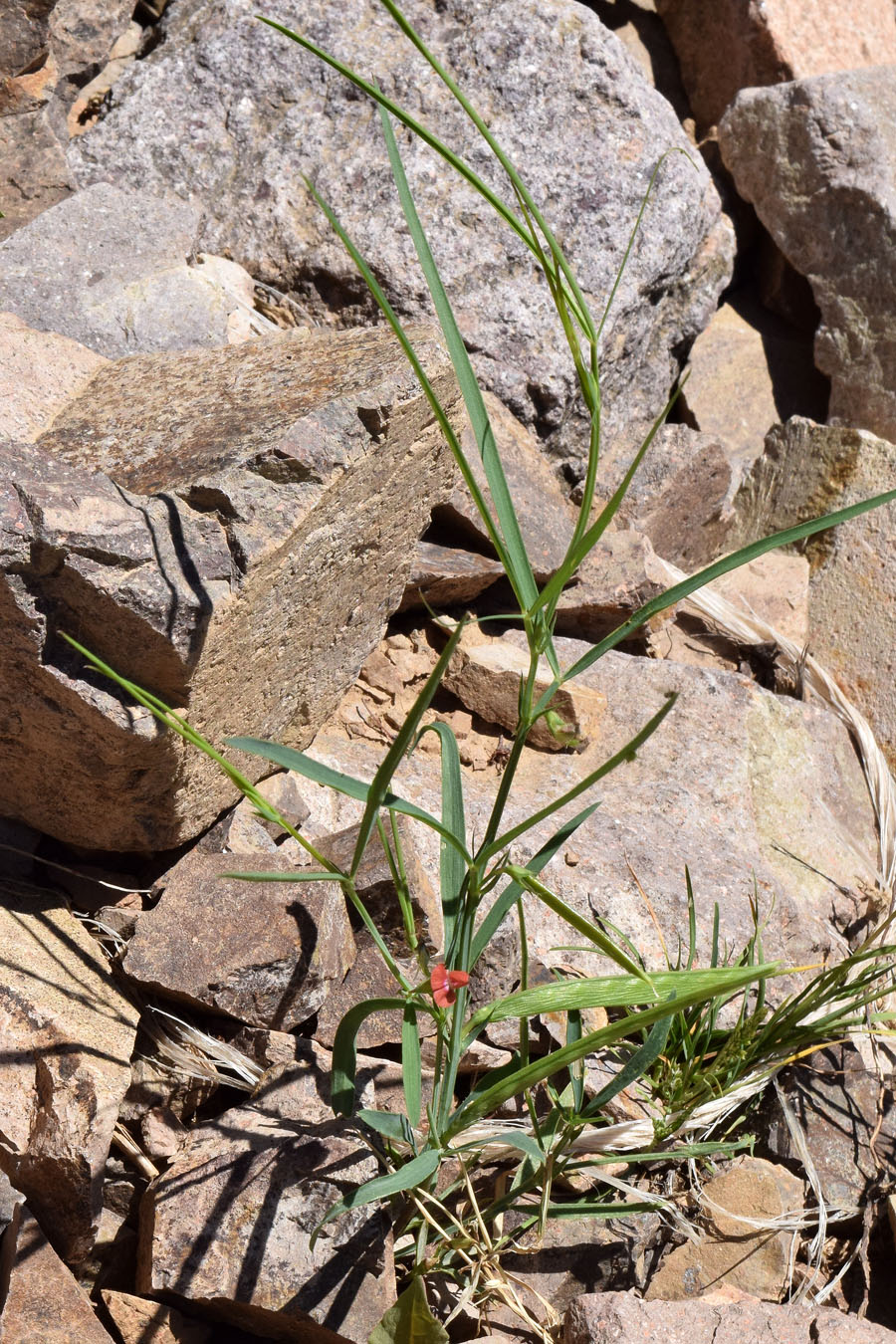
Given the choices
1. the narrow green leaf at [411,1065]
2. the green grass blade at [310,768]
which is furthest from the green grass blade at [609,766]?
the narrow green leaf at [411,1065]

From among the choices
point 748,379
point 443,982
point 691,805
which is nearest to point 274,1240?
point 443,982

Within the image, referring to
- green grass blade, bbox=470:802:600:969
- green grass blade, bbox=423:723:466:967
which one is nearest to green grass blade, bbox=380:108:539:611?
green grass blade, bbox=423:723:466:967

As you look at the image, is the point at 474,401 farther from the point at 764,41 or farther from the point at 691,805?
the point at 764,41

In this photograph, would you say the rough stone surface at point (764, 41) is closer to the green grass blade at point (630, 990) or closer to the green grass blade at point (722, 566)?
the green grass blade at point (722, 566)

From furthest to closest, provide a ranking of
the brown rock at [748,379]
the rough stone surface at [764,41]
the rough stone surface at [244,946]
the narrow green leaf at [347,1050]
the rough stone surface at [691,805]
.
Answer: the rough stone surface at [764,41], the brown rock at [748,379], the rough stone surface at [691,805], the rough stone surface at [244,946], the narrow green leaf at [347,1050]

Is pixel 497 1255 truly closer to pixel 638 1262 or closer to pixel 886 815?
pixel 638 1262

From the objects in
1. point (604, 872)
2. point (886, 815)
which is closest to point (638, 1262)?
point (604, 872)

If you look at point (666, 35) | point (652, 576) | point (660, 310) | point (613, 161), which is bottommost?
point (652, 576)
